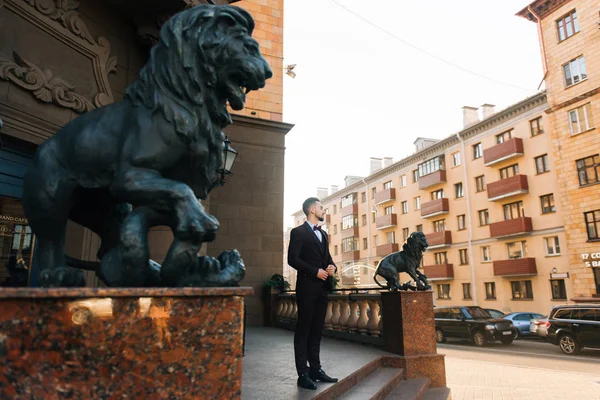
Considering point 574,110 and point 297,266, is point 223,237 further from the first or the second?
point 574,110

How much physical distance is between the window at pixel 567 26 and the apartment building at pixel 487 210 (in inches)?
162

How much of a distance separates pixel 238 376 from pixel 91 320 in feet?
1.93

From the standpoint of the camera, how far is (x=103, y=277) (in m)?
1.68

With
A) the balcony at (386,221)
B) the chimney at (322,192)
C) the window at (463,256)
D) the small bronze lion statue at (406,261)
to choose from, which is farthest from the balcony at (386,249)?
the small bronze lion statue at (406,261)

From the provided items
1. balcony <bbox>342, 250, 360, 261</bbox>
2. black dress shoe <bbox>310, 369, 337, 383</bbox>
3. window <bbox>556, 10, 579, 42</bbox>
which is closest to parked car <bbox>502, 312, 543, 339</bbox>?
window <bbox>556, 10, 579, 42</bbox>

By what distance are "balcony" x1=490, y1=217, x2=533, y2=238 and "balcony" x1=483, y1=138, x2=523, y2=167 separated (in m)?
4.91

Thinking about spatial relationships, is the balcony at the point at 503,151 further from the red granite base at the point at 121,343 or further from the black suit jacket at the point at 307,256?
the red granite base at the point at 121,343

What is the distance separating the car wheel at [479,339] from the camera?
18.5 meters

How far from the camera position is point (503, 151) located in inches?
1244

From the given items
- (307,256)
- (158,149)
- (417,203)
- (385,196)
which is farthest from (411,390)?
(385,196)

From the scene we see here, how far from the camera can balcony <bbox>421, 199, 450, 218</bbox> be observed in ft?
124

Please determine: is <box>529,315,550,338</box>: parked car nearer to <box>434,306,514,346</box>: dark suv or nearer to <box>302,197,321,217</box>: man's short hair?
<box>434,306,514,346</box>: dark suv

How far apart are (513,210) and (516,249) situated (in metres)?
3.10

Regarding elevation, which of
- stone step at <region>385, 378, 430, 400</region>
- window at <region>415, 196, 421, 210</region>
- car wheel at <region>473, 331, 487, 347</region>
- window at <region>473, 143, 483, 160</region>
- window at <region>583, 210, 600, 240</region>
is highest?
window at <region>473, 143, 483, 160</region>
